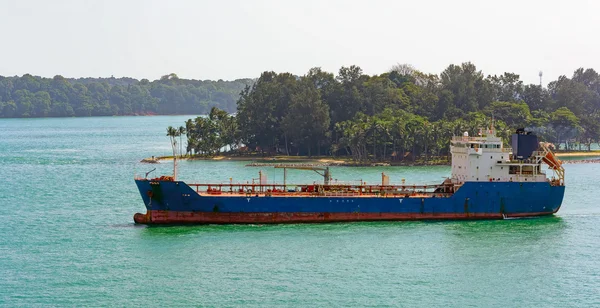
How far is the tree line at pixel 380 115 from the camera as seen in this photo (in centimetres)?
9675

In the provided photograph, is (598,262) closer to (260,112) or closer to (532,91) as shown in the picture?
(260,112)

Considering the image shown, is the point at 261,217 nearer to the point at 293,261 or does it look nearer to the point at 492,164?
the point at 293,261

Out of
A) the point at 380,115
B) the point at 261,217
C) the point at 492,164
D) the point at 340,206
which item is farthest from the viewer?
the point at 380,115

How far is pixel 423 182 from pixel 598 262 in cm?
3130

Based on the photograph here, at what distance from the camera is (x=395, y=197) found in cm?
5056

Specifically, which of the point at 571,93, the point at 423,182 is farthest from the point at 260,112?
the point at 571,93

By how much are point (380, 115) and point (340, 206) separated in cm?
5682

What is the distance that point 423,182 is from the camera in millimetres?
72625

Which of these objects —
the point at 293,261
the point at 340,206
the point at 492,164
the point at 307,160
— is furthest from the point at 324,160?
the point at 293,261

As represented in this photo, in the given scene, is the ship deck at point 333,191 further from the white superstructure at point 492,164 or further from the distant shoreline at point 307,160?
the distant shoreline at point 307,160

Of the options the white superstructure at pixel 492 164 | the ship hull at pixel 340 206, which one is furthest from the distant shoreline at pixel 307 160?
the ship hull at pixel 340 206

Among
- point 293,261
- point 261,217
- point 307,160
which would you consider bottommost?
point 293,261

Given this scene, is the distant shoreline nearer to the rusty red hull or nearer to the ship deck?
the ship deck

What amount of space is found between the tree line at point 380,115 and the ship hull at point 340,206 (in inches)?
1671
